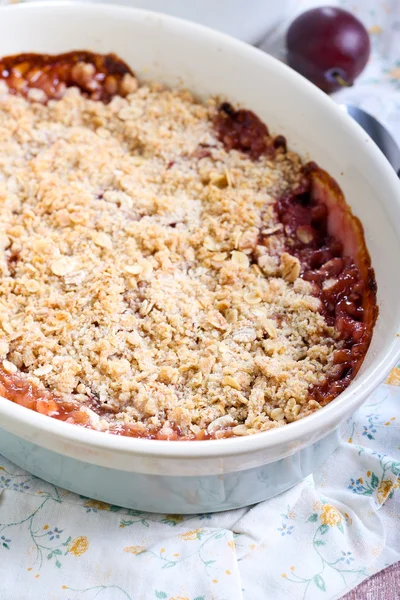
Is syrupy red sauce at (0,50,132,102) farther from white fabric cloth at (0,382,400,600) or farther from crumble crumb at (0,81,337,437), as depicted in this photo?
white fabric cloth at (0,382,400,600)

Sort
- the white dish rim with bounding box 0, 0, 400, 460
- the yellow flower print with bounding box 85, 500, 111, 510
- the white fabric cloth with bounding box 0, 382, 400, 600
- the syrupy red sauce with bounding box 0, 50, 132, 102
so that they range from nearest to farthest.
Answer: the white dish rim with bounding box 0, 0, 400, 460 → the white fabric cloth with bounding box 0, 382, 400, 600 → the yellow flower print with bounding box 85, 500, 111, 510 → the syrupy red sauce with bounding box 0, 50, 132, 102

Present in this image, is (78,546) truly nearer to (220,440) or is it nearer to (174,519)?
(174,519)

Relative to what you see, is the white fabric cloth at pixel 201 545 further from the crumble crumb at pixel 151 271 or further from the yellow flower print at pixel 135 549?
the crumble crumb at pixel 151 271

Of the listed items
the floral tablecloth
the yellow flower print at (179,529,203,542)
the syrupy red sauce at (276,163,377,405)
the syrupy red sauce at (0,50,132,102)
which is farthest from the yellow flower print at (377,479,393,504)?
the syrupy red sauce at (0,50,132,102)

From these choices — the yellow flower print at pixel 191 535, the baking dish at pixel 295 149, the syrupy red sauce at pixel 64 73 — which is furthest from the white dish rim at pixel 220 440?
the syrupy red sauce at pixel 64 73

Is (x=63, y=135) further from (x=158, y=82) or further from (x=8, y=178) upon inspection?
(x=158, y=82)
